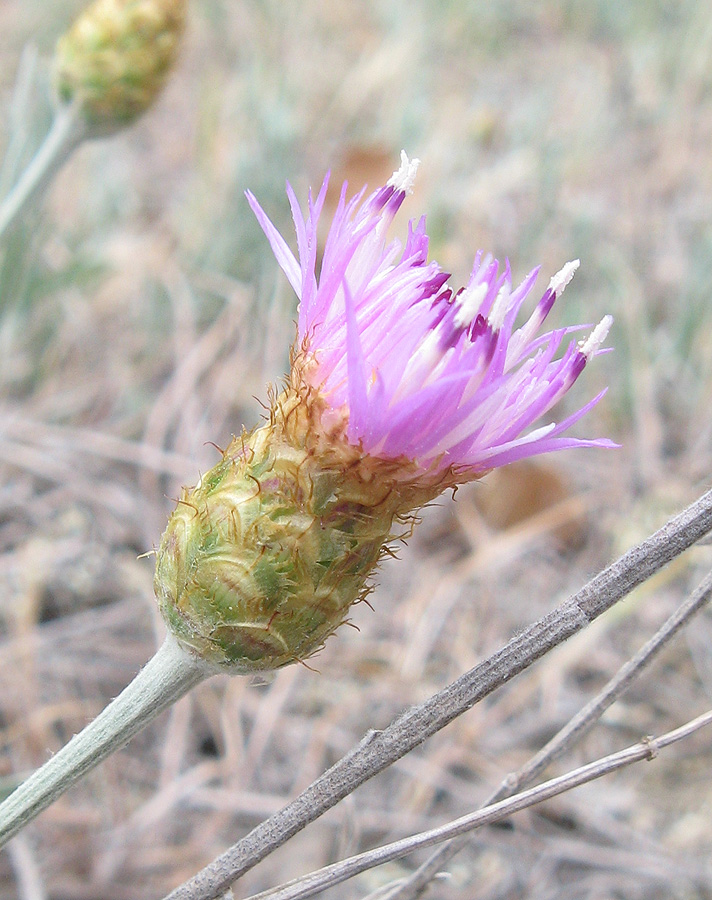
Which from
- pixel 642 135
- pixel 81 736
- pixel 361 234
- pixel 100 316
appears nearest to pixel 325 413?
pixel 361 234

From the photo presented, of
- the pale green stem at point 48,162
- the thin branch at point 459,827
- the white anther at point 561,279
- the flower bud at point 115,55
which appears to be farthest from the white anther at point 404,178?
the flower bud at point 115,55

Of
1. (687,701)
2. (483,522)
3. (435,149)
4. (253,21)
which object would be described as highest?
(253,21)

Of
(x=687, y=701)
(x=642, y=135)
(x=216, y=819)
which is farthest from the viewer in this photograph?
(x=642, y=135)

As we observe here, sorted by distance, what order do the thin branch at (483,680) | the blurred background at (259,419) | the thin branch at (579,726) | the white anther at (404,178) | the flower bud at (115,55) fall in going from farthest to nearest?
the flower bud at (115,55) → the blurred background at (259,419) → the white anther at (404,178) → the thin branch at (579,726) → the thin branch at (483,680)

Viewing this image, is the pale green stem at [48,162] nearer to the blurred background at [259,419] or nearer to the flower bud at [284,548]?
the blurred background at [259,419]

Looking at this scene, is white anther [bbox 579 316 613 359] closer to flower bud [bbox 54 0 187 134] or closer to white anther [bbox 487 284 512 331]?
white anther [bbox 487 284 512 331]

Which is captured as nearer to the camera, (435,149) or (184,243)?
(184,243)

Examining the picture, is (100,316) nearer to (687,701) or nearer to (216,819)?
(216,819)
